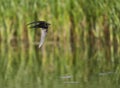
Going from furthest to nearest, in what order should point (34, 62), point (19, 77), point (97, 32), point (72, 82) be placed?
point (97, 32) → point (34, 62) → point (19, 77) → point (72, 82)

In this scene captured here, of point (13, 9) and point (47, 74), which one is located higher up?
point (13, 9)

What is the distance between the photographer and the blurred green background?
28.6 ft

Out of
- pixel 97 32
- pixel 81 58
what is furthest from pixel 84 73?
pixel 97 32

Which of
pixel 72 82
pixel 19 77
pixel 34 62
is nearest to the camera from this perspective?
pixel 72 82

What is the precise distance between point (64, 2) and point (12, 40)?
3.95 feet

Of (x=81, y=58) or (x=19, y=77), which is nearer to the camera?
(x=19, y=77)

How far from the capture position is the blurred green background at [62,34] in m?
8.71

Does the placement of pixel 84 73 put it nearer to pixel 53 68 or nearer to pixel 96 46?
pixel 53 68

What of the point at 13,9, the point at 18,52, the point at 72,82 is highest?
the point at 13,9

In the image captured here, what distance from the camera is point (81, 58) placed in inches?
347

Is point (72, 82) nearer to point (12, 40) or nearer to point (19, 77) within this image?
point (19, 77)

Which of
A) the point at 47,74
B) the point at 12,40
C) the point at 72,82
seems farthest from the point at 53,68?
the point at 12,40

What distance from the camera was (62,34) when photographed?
9219mm

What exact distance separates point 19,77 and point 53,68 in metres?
0.85
